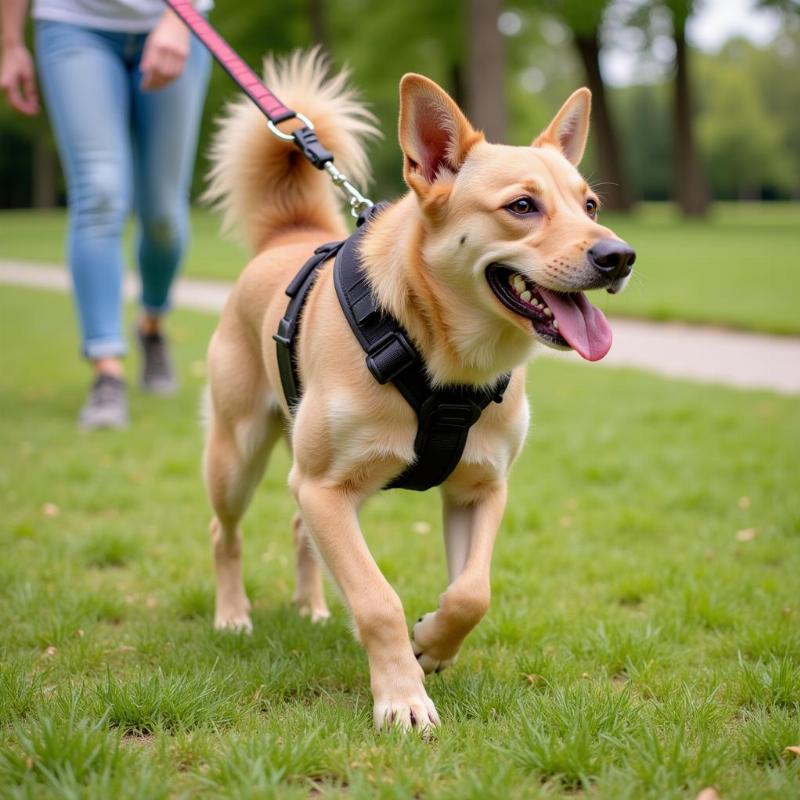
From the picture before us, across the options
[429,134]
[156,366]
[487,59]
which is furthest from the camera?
[487,59]

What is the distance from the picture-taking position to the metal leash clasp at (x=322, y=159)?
11.4 ft

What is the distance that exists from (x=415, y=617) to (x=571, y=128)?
5.83ft

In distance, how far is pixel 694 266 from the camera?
53.3 ft

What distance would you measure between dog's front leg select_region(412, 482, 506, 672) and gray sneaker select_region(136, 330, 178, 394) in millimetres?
4525

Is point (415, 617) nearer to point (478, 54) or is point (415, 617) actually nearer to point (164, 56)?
point (164, 56)

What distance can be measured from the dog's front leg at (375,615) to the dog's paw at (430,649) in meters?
0.17

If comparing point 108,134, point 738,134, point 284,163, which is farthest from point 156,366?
point 738,134

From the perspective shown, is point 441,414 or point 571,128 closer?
point 441,414

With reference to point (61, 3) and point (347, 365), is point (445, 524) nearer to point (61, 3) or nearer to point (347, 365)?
point (347, 365)

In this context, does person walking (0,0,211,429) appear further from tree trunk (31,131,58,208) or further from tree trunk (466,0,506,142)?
tree trunk (31,131,58,208)

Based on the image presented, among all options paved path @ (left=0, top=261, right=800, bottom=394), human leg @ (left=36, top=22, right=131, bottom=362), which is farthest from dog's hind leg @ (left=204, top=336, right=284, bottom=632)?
paved path @ (left=0, top=261, right=800, bottom=394)

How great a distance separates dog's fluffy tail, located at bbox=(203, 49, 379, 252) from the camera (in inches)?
154

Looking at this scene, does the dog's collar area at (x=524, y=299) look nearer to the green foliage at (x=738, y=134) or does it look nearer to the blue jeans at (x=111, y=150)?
the blue jeans at (x=111, y=150)

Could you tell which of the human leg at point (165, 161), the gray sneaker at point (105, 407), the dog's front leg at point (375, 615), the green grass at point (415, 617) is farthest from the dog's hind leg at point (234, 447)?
the gray sneaker at point (105, 407)
